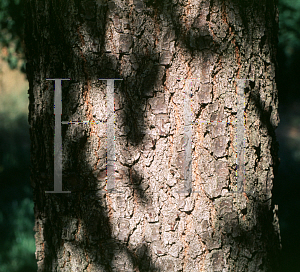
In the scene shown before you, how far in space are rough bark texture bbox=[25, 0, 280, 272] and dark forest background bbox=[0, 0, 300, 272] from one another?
1871mm

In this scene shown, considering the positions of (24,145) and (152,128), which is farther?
(24,145)

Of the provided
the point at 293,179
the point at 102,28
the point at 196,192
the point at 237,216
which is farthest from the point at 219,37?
the point at 293,179

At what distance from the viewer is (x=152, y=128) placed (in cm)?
110

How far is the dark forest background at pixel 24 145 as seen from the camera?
289cm

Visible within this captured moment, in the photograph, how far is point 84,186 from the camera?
1132 millimetres

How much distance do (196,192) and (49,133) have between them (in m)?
0.62

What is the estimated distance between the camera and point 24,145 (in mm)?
3904

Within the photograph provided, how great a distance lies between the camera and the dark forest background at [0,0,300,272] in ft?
9.49

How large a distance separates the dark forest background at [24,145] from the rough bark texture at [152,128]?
1871 mm

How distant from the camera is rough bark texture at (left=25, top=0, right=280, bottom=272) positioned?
3.52 feet

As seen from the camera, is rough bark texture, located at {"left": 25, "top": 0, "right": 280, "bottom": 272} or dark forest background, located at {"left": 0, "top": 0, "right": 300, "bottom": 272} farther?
dark forest background, located at {"left": 0, "top": 0, "right": 300, "bottom": 272}

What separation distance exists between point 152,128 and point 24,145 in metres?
3.27

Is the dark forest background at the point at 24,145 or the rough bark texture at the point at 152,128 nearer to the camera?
the rough bark texture at the point at 152,128

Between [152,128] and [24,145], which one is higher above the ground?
[24,145]
